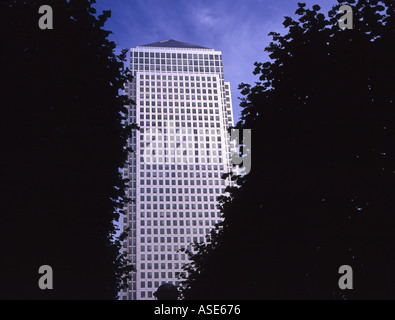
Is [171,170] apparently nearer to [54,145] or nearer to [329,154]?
[329,154]

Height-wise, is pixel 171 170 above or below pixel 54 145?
above

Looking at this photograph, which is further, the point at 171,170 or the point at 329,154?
the point at 171,170

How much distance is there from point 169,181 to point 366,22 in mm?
150913

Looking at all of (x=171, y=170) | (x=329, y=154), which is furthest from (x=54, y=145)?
(x=171, y=170)

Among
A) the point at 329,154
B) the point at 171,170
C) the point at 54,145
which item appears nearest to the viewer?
the point at 54,145

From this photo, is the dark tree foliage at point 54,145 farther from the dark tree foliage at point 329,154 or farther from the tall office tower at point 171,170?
the tall office tower at point 171,170

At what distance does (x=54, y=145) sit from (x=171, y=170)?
6061 inches

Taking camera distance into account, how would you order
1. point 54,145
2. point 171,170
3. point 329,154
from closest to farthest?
point 54,145 → point 329,154 → point 171,170

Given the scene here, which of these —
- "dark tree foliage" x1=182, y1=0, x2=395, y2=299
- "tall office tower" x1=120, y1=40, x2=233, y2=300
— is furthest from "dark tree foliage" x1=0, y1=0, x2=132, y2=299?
"tall office tower" x1=120, y1=40, x2=233, y2=300

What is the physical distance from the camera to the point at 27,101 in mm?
11500

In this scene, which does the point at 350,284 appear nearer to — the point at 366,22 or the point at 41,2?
the point at 366,22

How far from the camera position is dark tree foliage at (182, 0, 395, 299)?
43.6 ft

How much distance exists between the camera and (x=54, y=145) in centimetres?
1129

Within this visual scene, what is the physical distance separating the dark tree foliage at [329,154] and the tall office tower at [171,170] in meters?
137
